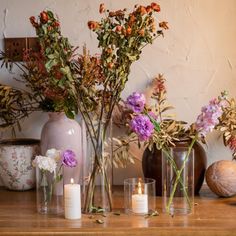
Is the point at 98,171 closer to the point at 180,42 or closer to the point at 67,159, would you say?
the point at 67,159

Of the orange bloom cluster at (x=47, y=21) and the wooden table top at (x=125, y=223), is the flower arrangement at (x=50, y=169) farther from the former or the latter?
the orange bloom cluster at (x=47, y=21)

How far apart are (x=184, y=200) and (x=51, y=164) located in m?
0.37

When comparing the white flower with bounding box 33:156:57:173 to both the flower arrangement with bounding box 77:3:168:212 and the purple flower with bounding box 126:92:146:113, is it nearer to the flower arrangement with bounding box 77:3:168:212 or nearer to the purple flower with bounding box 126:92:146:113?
the flower arrangement with bounding box 77:3:168:212

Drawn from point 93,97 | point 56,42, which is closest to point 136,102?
point 93,97

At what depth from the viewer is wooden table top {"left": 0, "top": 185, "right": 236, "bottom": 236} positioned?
1074 millimetres

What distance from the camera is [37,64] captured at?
1.41m

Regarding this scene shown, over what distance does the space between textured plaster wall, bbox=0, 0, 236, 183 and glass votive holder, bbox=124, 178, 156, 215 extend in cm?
38

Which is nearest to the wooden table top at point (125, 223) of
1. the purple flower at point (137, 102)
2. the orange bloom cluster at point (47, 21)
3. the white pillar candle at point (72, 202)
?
the white pillar candle at point (72, 202)

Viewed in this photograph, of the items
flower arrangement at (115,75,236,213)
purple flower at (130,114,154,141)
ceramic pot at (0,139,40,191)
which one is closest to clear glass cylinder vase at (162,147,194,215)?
flower arrangement at (115,75,236,213)

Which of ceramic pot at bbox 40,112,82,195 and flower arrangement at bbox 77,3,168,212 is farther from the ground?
flower arrangement at bbox 77,3,168,212

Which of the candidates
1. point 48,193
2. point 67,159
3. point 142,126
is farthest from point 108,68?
point 48,193

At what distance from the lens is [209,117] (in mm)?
1227

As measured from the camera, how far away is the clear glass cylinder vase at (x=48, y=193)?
126 cm

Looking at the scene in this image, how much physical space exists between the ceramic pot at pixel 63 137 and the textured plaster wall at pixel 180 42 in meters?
0.18
